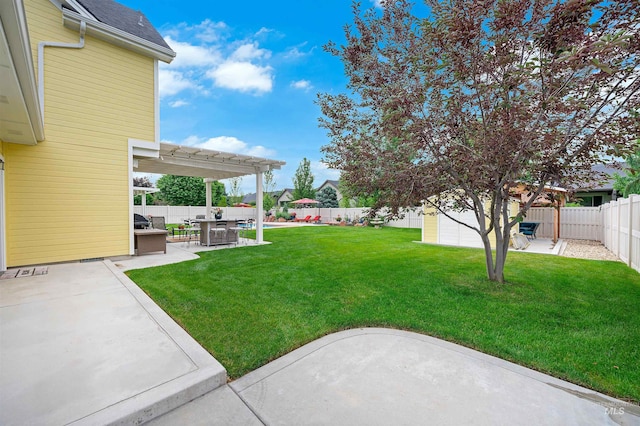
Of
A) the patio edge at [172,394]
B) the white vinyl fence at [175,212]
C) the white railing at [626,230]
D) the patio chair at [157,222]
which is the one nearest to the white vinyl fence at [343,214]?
the white vinyl fence at [175,212]

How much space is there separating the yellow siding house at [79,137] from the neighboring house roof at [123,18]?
0.04 m

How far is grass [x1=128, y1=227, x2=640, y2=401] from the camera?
2.83m

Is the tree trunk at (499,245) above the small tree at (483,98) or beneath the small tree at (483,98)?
beneath

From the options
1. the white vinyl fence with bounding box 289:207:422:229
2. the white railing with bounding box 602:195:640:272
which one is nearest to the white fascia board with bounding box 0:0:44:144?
the white railing with bounding box 602:195:640:272

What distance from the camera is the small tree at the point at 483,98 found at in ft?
11.7

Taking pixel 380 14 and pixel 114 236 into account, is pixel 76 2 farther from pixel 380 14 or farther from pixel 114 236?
pixel 380 14

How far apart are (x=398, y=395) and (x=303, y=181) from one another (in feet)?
105

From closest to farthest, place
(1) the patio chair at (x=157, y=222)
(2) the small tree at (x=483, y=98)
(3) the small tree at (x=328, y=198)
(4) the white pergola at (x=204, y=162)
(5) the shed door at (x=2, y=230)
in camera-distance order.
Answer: (2) the small tree at (x=483, y=98), (5) the shed door at (x=2, y=230), (4) the white pergola at (x=204, y=162), (1) the patio chair at (x=157, y=222), (3) the small tree at (x=328, y=198)

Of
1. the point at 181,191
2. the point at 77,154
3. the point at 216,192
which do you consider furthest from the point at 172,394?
the point at 216,192

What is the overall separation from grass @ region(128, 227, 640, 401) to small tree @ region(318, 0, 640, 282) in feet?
4.41

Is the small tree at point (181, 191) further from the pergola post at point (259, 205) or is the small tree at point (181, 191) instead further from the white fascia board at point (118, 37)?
the white fascia board at point (118, 37)

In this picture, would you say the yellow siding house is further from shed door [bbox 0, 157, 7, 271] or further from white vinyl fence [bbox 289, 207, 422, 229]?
white vinyl fence [bbox 289, 207, 422, 229]

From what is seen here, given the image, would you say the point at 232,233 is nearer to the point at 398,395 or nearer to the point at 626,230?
the point at 398,395

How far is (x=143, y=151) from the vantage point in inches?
316
